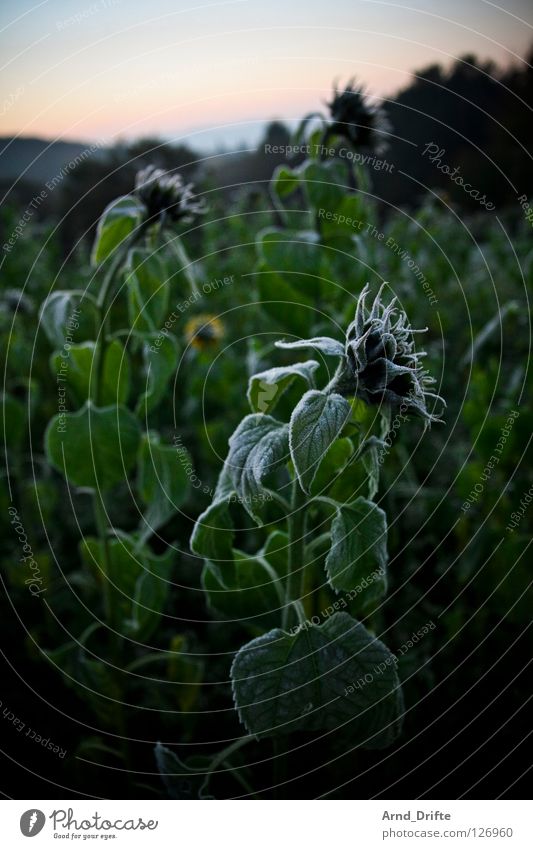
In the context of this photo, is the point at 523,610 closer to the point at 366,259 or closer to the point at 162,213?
the point at 366,259

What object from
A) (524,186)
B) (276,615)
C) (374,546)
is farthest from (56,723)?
(524,186)

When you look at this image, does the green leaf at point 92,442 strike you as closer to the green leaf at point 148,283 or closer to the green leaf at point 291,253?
the green leaf at point 148,283

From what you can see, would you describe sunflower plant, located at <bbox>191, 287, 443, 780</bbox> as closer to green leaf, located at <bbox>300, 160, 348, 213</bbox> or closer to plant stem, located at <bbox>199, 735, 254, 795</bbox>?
plant stem, located at <bbox>199, 735, 254, 795</bbox>

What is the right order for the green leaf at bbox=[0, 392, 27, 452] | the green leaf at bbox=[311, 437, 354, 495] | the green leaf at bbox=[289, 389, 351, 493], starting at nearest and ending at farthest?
the green leaf at bbox=[289, 389, 351, 493] < the green leaf at bbox=[311, 437, 354, 495] < the green leaf at bbox=[0, 392, 27, 452]

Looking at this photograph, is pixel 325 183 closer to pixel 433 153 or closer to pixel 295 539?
pixel 295 539

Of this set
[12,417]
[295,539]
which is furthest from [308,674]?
[12,417]

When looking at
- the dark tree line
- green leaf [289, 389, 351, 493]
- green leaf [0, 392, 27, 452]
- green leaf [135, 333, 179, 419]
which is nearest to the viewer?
green leaf [289, 389, 351, 493]

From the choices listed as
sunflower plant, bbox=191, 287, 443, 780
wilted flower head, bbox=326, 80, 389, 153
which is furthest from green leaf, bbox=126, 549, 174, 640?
wilted flower head, bbox=326, 80, 389, 153
